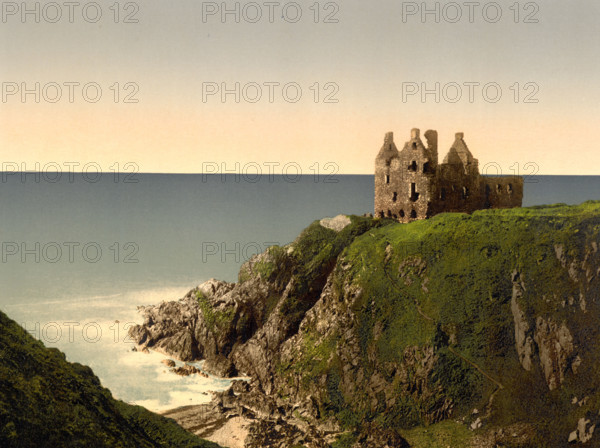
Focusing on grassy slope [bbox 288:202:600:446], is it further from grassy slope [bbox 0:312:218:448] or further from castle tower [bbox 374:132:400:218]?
grassy slope [bbox 0:312:218:448]

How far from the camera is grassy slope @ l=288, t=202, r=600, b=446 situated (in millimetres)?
49812

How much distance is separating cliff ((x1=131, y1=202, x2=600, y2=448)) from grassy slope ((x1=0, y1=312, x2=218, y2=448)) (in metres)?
23.9

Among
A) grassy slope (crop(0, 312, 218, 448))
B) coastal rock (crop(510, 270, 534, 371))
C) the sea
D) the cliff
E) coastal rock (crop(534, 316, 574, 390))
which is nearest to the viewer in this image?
grassy slope (crop(0, 312, 218, 448))

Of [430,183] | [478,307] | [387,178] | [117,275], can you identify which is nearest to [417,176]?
[430,183]

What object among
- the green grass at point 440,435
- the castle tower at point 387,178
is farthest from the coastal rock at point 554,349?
the castle tower at point 387,178

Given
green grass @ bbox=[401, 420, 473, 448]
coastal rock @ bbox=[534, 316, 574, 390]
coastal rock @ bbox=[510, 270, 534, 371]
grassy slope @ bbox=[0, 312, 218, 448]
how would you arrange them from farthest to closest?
coastal rock @ bbox=[510, 270, 534, 371]
coastal rock @ bbox=[534, 316, 574, 390]
green grass @ bbox=[401, 420, 473, 448]
grassy slope @ bbox=[0, 312, 218, 448]

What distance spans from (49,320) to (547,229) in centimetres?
6805

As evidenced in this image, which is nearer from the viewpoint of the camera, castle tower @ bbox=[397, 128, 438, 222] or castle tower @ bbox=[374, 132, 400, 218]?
castle tower @ bbox=[397, 128, 438, 222]

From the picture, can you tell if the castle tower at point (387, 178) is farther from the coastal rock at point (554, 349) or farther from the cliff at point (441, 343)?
the coastal rock at point (554, 349)

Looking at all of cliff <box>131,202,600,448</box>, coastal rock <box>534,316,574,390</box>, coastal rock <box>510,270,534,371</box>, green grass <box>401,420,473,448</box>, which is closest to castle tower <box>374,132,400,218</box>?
cliff <box>131,202,600,448</box>

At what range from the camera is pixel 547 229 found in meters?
54.5

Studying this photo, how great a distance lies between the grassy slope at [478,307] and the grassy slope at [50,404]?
28549 millimetres

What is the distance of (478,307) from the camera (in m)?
54.9

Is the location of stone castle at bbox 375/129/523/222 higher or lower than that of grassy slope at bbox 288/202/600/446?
higher
